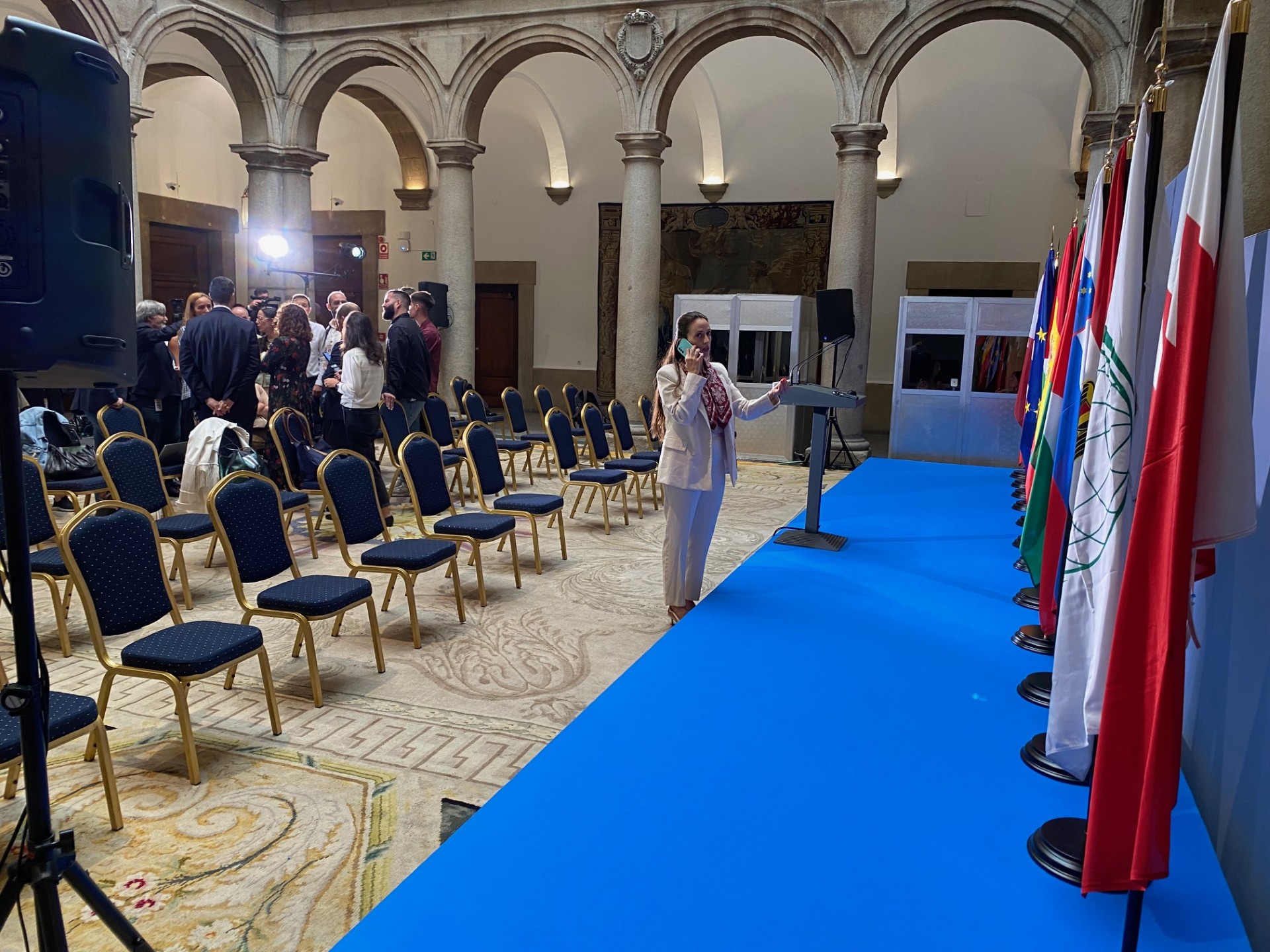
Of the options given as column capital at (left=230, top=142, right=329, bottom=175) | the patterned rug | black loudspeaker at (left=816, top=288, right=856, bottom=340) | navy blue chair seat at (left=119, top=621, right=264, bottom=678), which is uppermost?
column capital at (left=230, top=142, right=329, bottom=175)

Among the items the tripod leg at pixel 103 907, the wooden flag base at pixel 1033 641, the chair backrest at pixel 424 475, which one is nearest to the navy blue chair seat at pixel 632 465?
the chair backrest at pixel 424 475

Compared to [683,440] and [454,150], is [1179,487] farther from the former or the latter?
[454,150]

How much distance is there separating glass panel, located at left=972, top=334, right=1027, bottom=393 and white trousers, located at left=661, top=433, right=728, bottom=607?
6.33 metres

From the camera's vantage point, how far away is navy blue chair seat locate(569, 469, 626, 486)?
22.5 feet

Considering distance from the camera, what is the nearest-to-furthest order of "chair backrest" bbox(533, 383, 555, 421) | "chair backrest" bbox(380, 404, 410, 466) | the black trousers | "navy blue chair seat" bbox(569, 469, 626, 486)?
the black trousers, "chair backrest" bbox(380, 404, 410, 466), "navy blue chair seat" bbox(569, 469, 626, 486), "chair backrest" bbox(533, 383, 555, 421)

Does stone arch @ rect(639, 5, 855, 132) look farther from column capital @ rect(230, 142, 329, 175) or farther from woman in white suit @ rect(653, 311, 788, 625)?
woman in white suit @ rect(653, 311, 788, 625)

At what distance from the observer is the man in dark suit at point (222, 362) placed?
6.82 meters

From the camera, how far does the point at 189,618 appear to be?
15.3 ft

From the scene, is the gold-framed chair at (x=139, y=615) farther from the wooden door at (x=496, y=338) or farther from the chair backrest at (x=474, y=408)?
the wooden door at (x=496, y=338)

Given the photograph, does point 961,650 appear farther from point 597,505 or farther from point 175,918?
point 597,505

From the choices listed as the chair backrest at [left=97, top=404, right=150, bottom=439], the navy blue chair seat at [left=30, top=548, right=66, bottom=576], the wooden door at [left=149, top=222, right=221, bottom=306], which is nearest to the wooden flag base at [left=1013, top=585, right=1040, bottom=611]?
the navy blue chair seat at [left=30, top=548, right=66, bottom=576]

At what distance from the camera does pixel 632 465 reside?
7.57 meters

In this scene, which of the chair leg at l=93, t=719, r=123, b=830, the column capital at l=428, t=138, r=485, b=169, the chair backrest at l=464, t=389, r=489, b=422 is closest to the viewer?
the chair leg at l=93, t=719, r=123, b=830

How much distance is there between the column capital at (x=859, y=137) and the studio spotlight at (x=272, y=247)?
665cm
